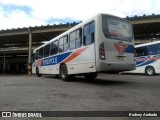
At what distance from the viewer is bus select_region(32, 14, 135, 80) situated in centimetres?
912

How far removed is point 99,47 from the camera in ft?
29.6

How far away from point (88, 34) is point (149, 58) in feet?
33.6

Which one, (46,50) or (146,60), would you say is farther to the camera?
(146,60)

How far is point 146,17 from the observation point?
91.4 feet

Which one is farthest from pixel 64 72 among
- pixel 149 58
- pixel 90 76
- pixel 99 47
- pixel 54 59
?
pixel 149 58

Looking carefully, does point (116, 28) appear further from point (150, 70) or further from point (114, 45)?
point (150, 70)

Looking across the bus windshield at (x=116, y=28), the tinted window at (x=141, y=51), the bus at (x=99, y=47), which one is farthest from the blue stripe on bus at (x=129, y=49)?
the tinted window at (x=141, y=51)

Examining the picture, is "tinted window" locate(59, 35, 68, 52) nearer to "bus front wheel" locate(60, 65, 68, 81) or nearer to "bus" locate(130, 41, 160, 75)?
"bus front wheel" locate(60, 65, 68, 81)

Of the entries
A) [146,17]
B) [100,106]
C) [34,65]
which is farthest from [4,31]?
[100,106]

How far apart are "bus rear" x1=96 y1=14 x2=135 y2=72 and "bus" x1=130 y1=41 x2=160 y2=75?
8.09m

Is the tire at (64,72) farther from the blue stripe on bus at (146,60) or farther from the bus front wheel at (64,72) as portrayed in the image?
the blue stripe on bus at (146,60)

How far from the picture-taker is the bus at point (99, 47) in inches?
359

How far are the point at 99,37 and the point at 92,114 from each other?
5.25 meters

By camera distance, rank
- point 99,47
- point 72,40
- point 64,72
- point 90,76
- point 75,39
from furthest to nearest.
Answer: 1. point 90,76
2. point 64,72
3. point 72,40
4. point 75,39
5. point 99,47
